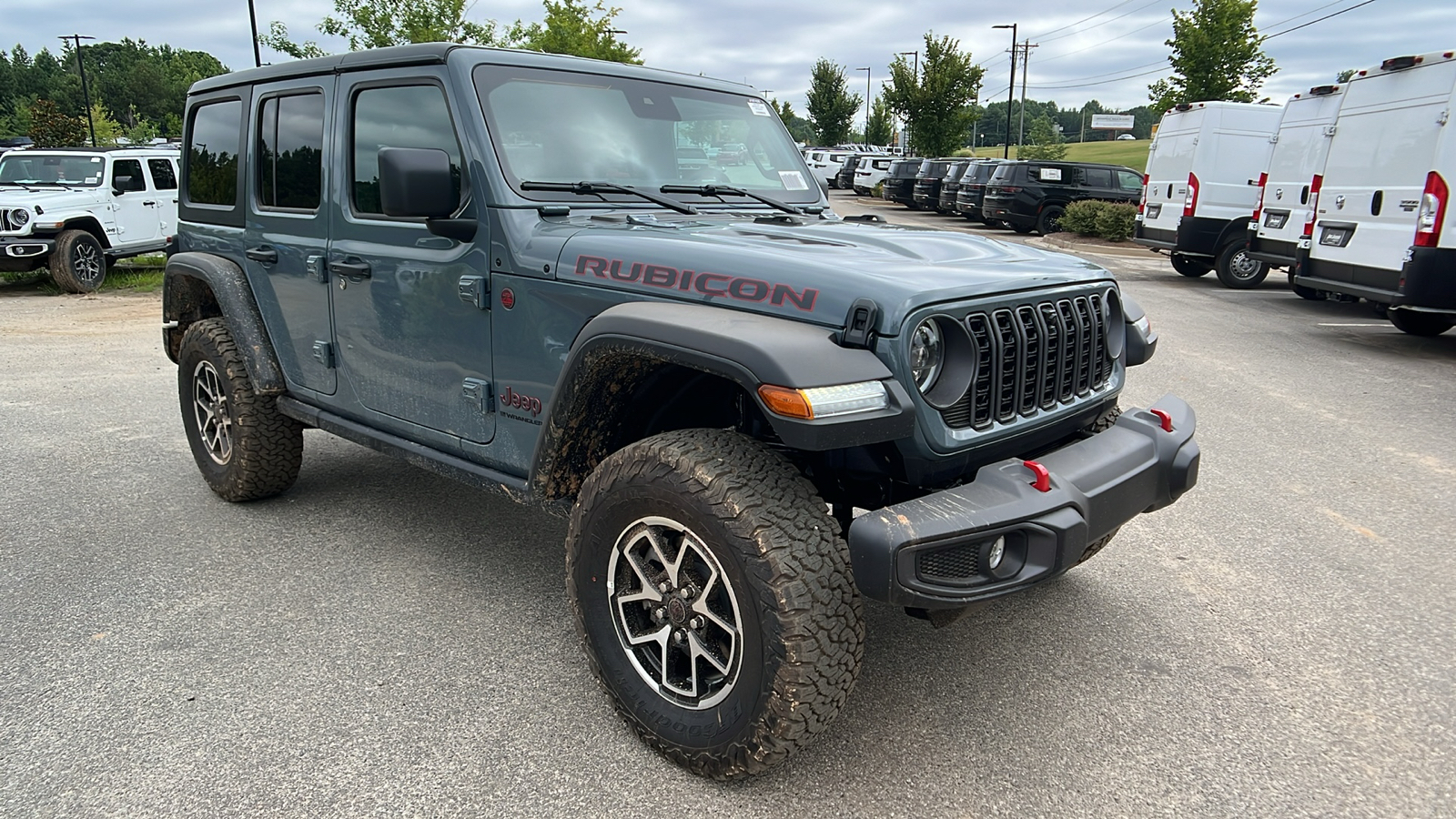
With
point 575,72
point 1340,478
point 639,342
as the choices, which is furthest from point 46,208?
point 1340,478

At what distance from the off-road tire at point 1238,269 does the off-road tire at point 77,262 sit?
52.4 feet

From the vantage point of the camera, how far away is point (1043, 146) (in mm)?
49906

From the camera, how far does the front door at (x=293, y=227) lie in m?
3.85

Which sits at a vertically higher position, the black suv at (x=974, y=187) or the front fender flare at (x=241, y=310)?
the black suv at (x=974, y=187)

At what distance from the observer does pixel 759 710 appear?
2332mm

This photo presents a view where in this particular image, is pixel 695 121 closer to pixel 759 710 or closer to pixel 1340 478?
pixel 759 710

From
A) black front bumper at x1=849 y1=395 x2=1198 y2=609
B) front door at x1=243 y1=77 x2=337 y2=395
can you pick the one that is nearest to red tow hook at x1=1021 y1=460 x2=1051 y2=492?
black front bumper at x1=849 y1=395 x2=1198 y2=609

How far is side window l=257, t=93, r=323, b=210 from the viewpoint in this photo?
3.85m

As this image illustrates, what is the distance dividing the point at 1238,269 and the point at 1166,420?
12.4 m

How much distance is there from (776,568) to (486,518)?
8.55 ft

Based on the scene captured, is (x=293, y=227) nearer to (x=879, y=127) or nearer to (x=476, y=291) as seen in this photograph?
(x=476, y=291)

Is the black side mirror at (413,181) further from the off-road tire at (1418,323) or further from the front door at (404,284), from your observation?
the off-road tire at (1418,323)

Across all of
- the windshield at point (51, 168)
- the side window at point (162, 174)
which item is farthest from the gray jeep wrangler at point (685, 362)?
the side window at point (162, 174)

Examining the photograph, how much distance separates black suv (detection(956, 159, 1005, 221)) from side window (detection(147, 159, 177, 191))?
17.5m
